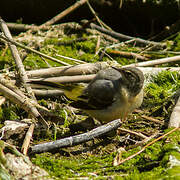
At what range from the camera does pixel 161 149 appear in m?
3.62

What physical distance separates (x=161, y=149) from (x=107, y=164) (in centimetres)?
66

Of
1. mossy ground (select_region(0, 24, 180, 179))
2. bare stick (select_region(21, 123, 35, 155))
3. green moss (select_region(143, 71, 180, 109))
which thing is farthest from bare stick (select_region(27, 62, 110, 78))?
bare stick (select_region(21, 123, 35, 155))

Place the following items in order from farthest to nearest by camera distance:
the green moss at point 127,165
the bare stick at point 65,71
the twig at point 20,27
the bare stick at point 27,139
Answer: the twig at point 20,27 → the bare stick at point 65,71 → the bare stick at point 27,139 → the green moss at point 127,165

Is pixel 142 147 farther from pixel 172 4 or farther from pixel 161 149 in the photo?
pixel 172 4

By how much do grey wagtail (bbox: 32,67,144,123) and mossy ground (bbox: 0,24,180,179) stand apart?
0.33 m

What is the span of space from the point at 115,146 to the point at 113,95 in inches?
31.4

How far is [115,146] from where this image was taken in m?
4.37

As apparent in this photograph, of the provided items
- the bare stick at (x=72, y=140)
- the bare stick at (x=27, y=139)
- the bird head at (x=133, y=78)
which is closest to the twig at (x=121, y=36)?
the bird head at (x=133, y=78)

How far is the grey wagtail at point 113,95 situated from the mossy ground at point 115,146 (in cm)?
33

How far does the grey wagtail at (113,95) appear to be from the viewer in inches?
184

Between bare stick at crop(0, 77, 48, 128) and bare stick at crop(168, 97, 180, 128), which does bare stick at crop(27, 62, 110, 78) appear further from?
bare stick at crop(168, 97, 180, 128)

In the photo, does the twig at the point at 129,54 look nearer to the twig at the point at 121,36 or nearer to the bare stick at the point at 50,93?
the twig at the point at 121,36

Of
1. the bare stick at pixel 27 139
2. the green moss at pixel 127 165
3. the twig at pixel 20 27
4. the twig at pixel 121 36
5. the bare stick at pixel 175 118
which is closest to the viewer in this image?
the green moss at pixel 127 165

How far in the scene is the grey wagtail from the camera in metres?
4.68
